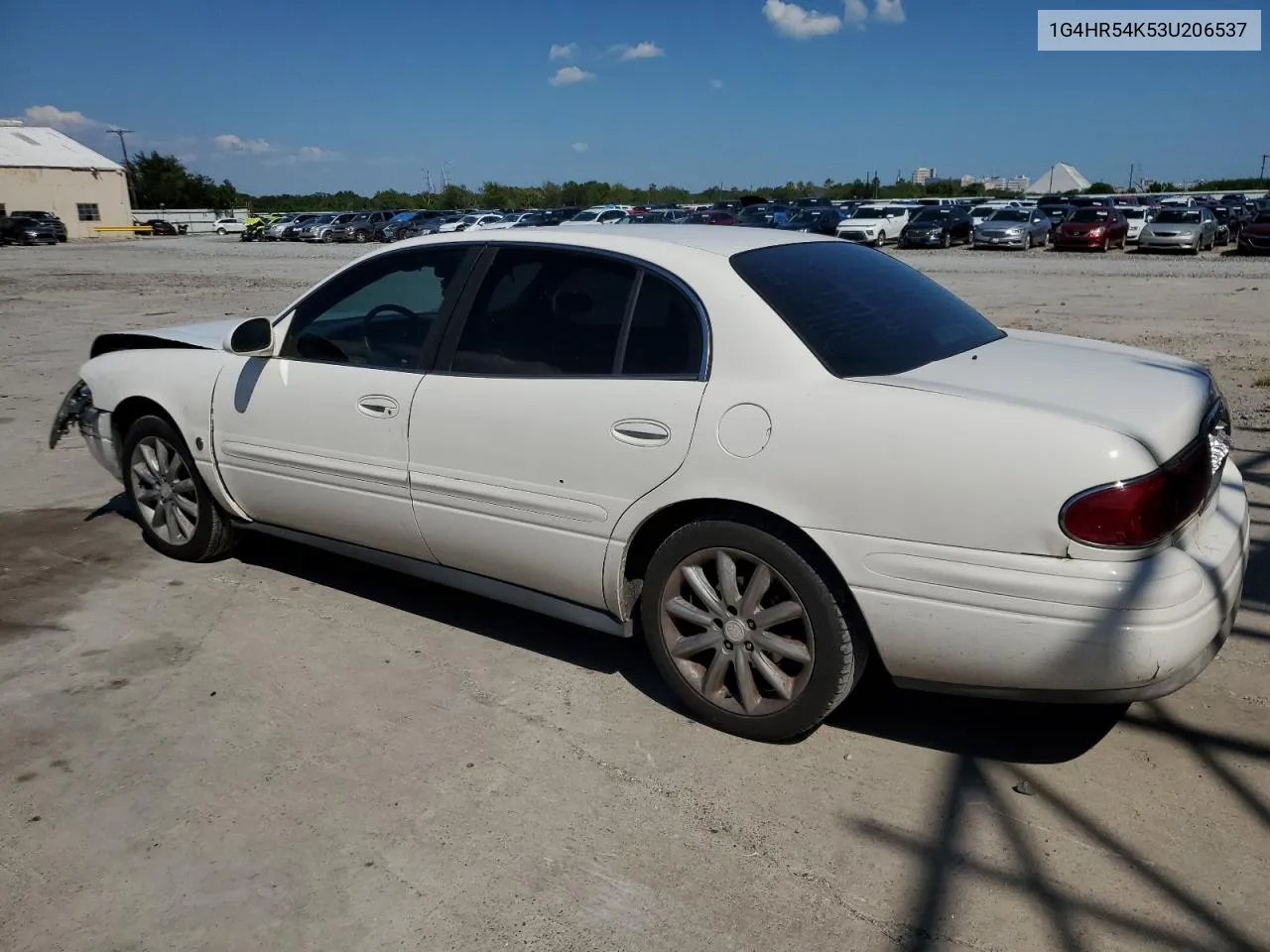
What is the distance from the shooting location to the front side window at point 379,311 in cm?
403

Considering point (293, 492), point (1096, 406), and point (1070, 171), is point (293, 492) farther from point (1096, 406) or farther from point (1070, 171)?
point (1070, 171)

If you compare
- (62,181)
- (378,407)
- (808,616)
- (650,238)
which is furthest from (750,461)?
(62,181)

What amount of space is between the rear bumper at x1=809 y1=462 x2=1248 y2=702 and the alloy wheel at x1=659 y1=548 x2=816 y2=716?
0.26 metres

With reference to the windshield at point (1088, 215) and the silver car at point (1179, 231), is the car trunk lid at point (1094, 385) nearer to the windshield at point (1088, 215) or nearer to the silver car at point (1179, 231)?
the silver car at point (1179, 231)

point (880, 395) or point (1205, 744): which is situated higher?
point (880, 395)

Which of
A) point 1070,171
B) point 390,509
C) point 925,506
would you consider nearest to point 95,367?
point 390,509

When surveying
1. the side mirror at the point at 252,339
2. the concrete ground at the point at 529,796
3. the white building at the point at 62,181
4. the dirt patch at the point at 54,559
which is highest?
the white building at the point at 62,181

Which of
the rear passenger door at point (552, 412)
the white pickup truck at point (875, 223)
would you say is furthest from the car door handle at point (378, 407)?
the white pickup truck at point (875, 223)

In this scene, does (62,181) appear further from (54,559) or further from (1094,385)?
(1094,385)

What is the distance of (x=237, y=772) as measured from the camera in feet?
10.6

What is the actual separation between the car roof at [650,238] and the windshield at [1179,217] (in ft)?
102

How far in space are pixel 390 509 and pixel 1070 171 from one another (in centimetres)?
11438

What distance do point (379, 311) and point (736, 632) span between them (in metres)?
2.10

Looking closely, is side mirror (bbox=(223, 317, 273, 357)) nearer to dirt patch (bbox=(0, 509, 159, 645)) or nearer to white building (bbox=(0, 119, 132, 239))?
dirt patch (bbox=(0, 509, 159, 645))
